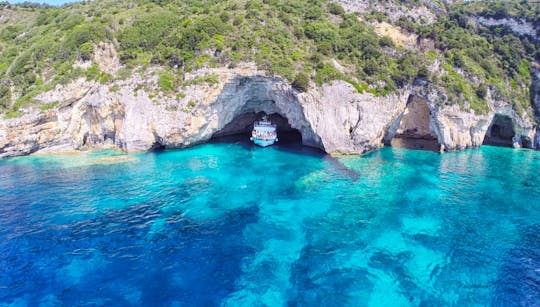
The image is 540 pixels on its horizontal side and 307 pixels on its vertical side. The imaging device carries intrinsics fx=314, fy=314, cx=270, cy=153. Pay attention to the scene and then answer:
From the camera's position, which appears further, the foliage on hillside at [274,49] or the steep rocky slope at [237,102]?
the foliage on hillside at [274,49]

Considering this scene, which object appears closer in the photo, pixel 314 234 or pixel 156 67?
pixel 314 234

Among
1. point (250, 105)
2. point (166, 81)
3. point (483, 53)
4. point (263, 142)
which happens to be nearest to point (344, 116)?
point (263, 142)

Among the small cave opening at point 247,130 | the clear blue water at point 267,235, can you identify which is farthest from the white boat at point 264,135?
the clear blue water at point 267,235

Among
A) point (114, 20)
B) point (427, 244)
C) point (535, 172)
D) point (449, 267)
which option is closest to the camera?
point (449, 267)

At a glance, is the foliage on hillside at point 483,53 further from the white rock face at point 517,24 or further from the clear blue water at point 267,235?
the clear blue water at point 267,235

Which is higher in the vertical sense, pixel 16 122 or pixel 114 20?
pixel 114 20

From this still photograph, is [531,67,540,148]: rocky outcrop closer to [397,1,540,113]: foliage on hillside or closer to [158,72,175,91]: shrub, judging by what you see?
[397,1,540,113]: foliage on hillside

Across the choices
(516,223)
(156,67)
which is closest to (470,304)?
(516,223)

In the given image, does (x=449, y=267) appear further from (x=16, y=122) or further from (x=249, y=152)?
(x=16, y=122)
